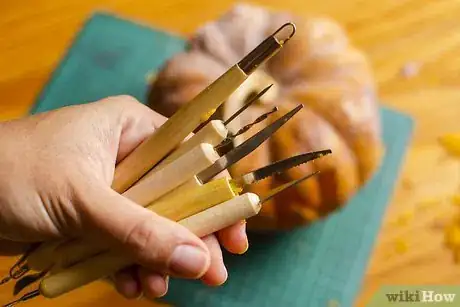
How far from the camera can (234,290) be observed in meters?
0.79

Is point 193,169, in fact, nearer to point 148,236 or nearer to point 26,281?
point 148,236

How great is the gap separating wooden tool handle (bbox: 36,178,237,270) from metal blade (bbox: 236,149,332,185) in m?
0.02

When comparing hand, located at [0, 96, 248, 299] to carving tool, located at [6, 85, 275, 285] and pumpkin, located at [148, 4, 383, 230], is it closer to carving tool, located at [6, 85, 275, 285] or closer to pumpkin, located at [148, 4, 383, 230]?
carving tool, located at [6, 85, 275, 285]

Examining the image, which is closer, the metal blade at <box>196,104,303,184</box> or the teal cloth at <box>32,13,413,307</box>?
the metal blade at <box>196,104,303,184</box>

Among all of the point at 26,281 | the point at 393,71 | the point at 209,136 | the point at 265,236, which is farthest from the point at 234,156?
the point at 393,71

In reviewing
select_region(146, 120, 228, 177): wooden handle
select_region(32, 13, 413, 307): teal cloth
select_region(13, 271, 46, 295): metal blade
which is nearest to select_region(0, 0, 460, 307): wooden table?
select_region(32, 13, 413, 307): teal cloth

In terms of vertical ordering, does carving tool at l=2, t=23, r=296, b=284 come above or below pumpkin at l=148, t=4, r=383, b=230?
above

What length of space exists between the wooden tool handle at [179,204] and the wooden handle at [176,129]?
0.13 ft

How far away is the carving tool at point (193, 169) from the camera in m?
0.52

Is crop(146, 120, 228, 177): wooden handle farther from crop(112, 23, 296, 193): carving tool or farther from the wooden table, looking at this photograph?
the wooden table

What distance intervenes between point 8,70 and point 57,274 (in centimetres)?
46

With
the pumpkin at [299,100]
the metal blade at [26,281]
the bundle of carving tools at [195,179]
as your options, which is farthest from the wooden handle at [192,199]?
the pumpkin at [299,100]

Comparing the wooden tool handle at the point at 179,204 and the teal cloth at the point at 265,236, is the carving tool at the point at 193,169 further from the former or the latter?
the teal cloth at the point at 265,236

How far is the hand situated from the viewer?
514 millimetres
